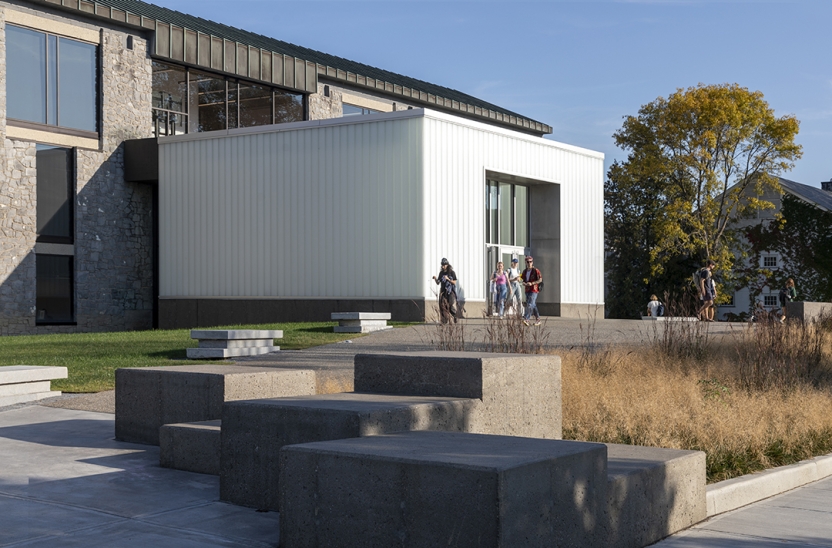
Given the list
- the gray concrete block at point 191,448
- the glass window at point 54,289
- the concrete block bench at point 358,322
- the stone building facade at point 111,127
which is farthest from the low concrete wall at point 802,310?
the glass window at point 54,289

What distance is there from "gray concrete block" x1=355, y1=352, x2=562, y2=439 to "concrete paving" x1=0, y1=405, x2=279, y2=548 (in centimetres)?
146

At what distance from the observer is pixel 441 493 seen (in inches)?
170

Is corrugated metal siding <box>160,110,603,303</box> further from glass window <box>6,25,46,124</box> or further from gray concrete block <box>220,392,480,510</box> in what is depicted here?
gray concrete block <box>220,392,480,510</box>

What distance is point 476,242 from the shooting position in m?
26.8

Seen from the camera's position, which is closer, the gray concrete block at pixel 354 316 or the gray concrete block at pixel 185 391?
the gray concrete block at pixel 185 391

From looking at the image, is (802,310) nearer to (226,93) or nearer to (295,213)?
(295,213)

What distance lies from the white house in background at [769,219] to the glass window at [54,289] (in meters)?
37.4

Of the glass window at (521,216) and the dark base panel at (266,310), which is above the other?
the glass window at (521,216)

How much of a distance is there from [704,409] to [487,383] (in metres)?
3.14

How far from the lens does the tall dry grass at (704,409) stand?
7.76 meters

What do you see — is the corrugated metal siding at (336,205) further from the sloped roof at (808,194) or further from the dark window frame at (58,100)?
the sloped roof at (808,194)

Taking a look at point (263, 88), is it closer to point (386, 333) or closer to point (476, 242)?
point (476, 242)

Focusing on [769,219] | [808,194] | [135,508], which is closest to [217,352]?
[135,508]

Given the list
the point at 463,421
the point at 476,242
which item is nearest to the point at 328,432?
the point at 463,421
